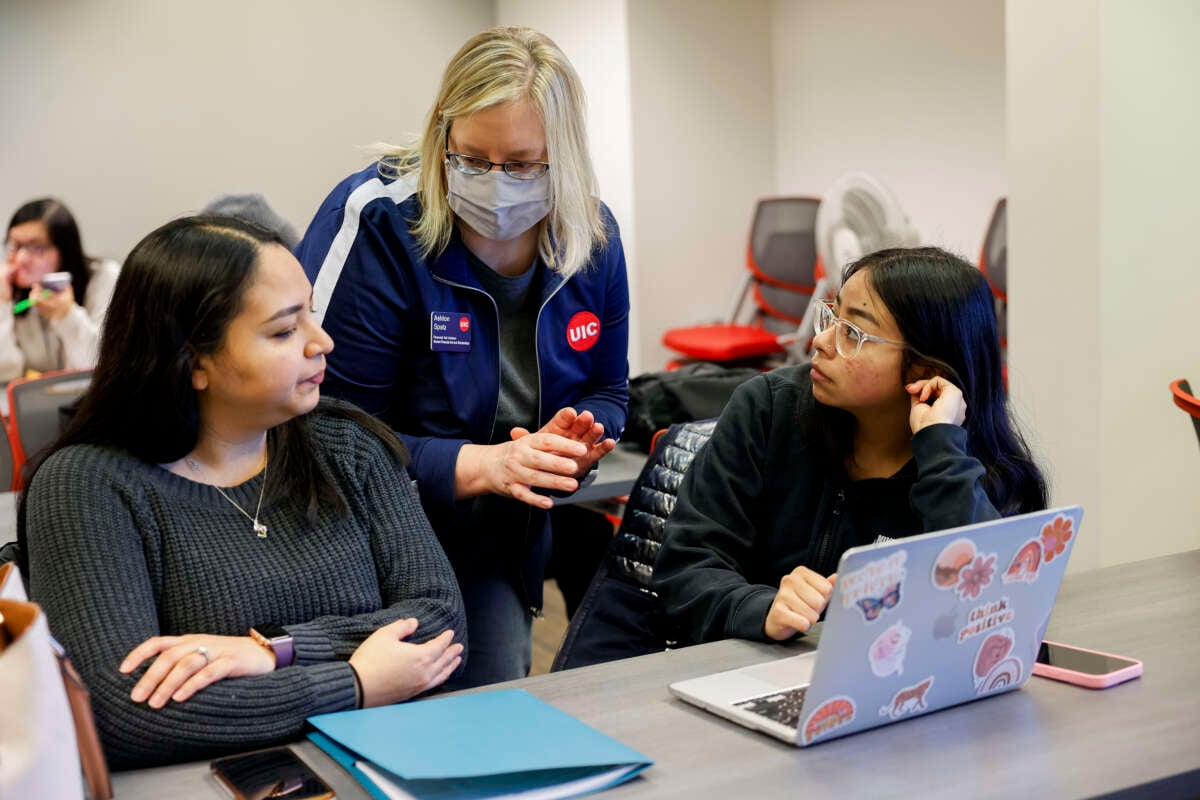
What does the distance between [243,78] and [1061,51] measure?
13.7 ft

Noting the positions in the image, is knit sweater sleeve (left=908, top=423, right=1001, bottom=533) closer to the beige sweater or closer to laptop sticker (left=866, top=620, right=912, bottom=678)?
laptop sticker (left=866, top=620, right=912, bottom=678)

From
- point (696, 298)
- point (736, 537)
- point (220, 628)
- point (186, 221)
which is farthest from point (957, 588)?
point (696, 298)

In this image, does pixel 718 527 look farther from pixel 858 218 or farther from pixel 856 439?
pixel 858 218

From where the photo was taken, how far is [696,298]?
611 cm

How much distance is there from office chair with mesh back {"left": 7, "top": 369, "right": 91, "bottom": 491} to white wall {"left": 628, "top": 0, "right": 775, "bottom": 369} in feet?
10.5

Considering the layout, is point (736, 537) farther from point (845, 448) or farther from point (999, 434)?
point (999, 434)

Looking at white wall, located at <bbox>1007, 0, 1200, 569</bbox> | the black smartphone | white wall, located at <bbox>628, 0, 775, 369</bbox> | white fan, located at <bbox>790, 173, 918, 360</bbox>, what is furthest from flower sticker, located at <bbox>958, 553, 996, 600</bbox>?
white wall, located at <bbox>628, 0, 775, 369</bbox>

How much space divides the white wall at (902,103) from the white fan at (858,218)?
23cm

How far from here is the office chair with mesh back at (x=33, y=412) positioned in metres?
3.03

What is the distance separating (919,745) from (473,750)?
42cm

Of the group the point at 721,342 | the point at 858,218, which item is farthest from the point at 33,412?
the point at 721,342


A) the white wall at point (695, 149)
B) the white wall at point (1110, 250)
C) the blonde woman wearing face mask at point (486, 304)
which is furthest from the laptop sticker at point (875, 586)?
the white wall at point (695, 149)

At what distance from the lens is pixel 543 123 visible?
5.87 ft

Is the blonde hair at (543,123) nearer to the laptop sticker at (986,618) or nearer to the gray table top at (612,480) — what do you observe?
the gray table top at (612,480)
